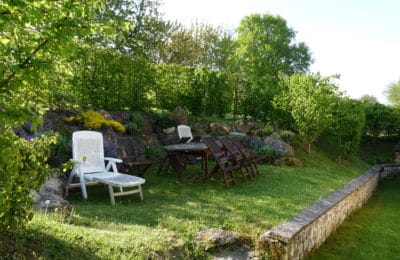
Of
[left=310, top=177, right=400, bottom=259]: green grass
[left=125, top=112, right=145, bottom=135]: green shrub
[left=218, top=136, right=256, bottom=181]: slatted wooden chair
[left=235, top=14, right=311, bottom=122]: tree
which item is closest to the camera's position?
[left=310, top=177, right=400, bottom=259]: green grass

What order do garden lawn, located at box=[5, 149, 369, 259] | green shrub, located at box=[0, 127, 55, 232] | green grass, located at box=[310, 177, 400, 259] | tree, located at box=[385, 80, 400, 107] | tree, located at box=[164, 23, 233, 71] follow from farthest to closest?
1. tree, located at box=[385, 80, 400, 107]
2. tree, located at box=[164, 23, 233, 71]
3. green grass, located at box=[310, 177, 400, 259]
4. garden lawn, located at box=[5, 149, 369, 259]
5. green shrub, located at box=[0, 127, 55, 232]

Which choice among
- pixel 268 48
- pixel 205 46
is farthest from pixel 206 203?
pixel 205 46

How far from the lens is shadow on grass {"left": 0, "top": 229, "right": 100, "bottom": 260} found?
127 inches

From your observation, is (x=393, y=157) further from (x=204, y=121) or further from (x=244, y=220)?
(x=244, y=220)

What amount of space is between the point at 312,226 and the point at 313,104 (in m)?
6.97

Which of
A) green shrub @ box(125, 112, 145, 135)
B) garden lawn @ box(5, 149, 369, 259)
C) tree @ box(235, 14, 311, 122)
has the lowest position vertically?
garden lawn @ box(5, 149, 369, 259)

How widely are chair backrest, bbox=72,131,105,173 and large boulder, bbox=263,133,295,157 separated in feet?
18.6

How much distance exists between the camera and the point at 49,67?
97.3 inches

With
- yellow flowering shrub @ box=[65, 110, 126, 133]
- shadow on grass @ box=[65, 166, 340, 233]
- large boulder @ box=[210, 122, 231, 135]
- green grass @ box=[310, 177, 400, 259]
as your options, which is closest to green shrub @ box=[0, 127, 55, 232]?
shadow on grass @ box=[65, 166, 340, 233]

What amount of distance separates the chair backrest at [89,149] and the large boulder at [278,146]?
5.66m

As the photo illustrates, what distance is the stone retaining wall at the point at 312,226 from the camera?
15.1 ft

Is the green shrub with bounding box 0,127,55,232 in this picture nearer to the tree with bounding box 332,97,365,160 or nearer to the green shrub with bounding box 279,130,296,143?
the green shrub with bounding box 279,130,296,143

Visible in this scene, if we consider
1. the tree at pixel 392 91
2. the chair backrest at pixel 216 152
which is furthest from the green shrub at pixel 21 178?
the tree at pixel 392 91

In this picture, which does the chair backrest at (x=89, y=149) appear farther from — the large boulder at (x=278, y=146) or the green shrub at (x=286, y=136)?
the green shrub at (x=286, y=136)
